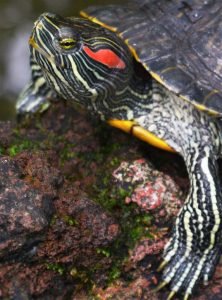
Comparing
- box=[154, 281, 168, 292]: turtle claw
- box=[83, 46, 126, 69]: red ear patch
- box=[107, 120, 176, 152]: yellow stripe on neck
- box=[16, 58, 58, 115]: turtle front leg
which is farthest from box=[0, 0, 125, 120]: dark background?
box=[154, 281, 168, 292]: turtle claw

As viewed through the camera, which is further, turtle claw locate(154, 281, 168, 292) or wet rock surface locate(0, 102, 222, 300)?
turtle claw locate(154, 281, 168, 292)

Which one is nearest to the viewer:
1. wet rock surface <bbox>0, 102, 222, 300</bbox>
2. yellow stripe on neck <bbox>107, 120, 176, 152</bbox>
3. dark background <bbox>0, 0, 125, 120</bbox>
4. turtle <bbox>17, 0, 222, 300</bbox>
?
wet rock surface <bbox>0, 102, 222, 300</bbox>

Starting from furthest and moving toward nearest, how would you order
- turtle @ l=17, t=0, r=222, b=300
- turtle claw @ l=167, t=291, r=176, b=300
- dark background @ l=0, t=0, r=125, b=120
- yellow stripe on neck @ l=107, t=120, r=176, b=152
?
1. dark background @ l=0, t=0, r=125, b=120
2. yellow stripe on neck @ l=107, t=120, r=176, b=152
3. turtle @ l=17, t=0, r=222, b=300
4. turtle claw @ l=167, t=291, r=176, b=300

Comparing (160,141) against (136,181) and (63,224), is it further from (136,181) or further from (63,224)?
(63,224)

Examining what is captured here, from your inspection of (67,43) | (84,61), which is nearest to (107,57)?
(84,61)

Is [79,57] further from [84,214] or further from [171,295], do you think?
[171,295]

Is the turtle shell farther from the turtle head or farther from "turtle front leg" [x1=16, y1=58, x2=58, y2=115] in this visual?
"turtle front leg" [x1=16, y1=58, x2=58, y2=115]
